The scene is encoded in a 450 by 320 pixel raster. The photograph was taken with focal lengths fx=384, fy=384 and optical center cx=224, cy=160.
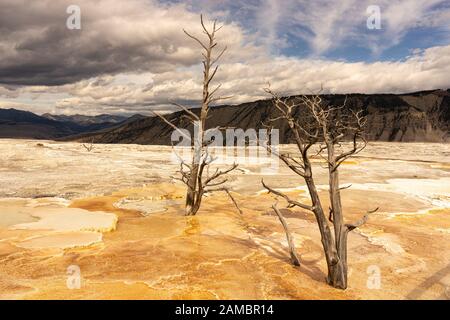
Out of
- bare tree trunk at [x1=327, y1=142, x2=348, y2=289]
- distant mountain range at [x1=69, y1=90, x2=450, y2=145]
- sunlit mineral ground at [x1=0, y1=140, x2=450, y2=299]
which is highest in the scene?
distant mountain range at [x1=69, y1=90, x2=450, y2=145]

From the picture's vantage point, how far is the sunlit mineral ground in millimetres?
7945

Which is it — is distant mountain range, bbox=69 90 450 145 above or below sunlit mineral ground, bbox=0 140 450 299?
above

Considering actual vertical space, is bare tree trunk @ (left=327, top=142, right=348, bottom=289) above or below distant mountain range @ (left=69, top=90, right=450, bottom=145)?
below

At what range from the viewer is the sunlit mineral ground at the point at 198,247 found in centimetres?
795

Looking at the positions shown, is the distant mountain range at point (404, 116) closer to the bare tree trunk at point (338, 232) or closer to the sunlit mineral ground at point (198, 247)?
the sunlit mineral ground at point (198, 247)

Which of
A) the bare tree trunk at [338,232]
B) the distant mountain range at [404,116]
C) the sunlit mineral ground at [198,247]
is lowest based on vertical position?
the sunlit mineral ground at [198,247]

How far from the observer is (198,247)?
10688mm

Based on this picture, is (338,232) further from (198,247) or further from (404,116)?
(404,116)

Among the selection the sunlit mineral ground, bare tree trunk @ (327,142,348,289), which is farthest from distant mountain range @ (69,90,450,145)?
bare tree trunk @ (327,142,348,289)

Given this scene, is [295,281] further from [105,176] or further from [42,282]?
[105,176]

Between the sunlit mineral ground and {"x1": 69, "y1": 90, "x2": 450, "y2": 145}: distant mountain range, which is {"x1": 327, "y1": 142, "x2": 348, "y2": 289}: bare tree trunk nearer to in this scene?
the sunlit mineral ground

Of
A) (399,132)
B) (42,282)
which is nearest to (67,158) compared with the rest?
(42,282)

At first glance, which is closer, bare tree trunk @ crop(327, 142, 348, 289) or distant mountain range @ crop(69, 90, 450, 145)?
bare tree trunk @ crop(327, 142, 348, 289)

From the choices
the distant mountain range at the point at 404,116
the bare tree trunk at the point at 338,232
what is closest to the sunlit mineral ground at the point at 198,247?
the bare tree trunk at the point at 338,232
